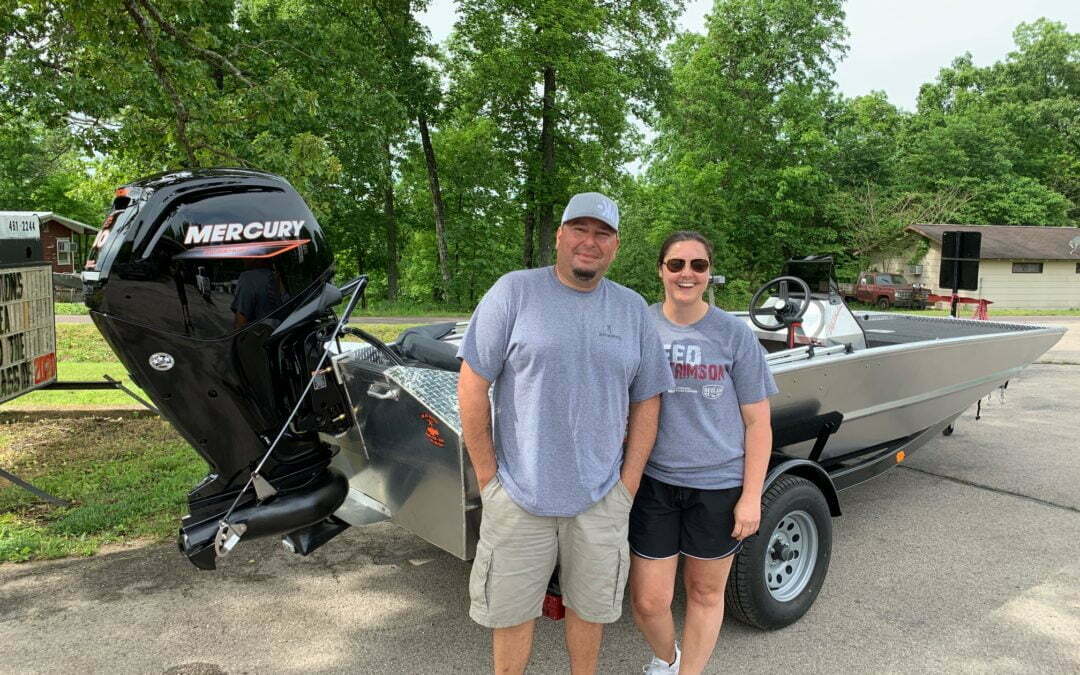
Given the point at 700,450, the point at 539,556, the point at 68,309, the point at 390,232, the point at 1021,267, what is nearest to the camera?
the point at 539,556

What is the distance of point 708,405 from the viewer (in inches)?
92.1

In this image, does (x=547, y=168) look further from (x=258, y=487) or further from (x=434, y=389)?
(x=258, y=487)

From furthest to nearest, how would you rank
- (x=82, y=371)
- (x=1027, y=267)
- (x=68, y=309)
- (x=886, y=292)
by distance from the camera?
(x=1027, y=267) → (x=886, y=292) → (x=68, y=309) → (x=82, y=371)

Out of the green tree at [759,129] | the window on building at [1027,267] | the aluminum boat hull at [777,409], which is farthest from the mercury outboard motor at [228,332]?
the window on building at [1027,267]

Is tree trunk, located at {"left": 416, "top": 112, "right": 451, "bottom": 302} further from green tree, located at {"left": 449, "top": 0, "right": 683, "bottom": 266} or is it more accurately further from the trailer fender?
the trailer fender

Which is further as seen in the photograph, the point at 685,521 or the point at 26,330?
the point at 26,330

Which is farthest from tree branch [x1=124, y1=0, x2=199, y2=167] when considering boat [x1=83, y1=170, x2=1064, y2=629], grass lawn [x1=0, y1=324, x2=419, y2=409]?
boat [x1=83, y1=170, x2=1064, y2=629]

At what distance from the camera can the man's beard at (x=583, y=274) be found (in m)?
2.11

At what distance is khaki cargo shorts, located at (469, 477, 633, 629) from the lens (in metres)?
2.12

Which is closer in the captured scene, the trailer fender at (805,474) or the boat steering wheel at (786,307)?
the trailer fender at (805,474)

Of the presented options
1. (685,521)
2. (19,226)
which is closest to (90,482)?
(19,226)

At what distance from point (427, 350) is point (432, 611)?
1233 millimetres

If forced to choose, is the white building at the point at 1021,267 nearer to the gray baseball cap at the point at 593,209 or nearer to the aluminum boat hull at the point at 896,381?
the aluminum boat hull at the point at 896,381

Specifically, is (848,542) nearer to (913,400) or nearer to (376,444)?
(913,400)
